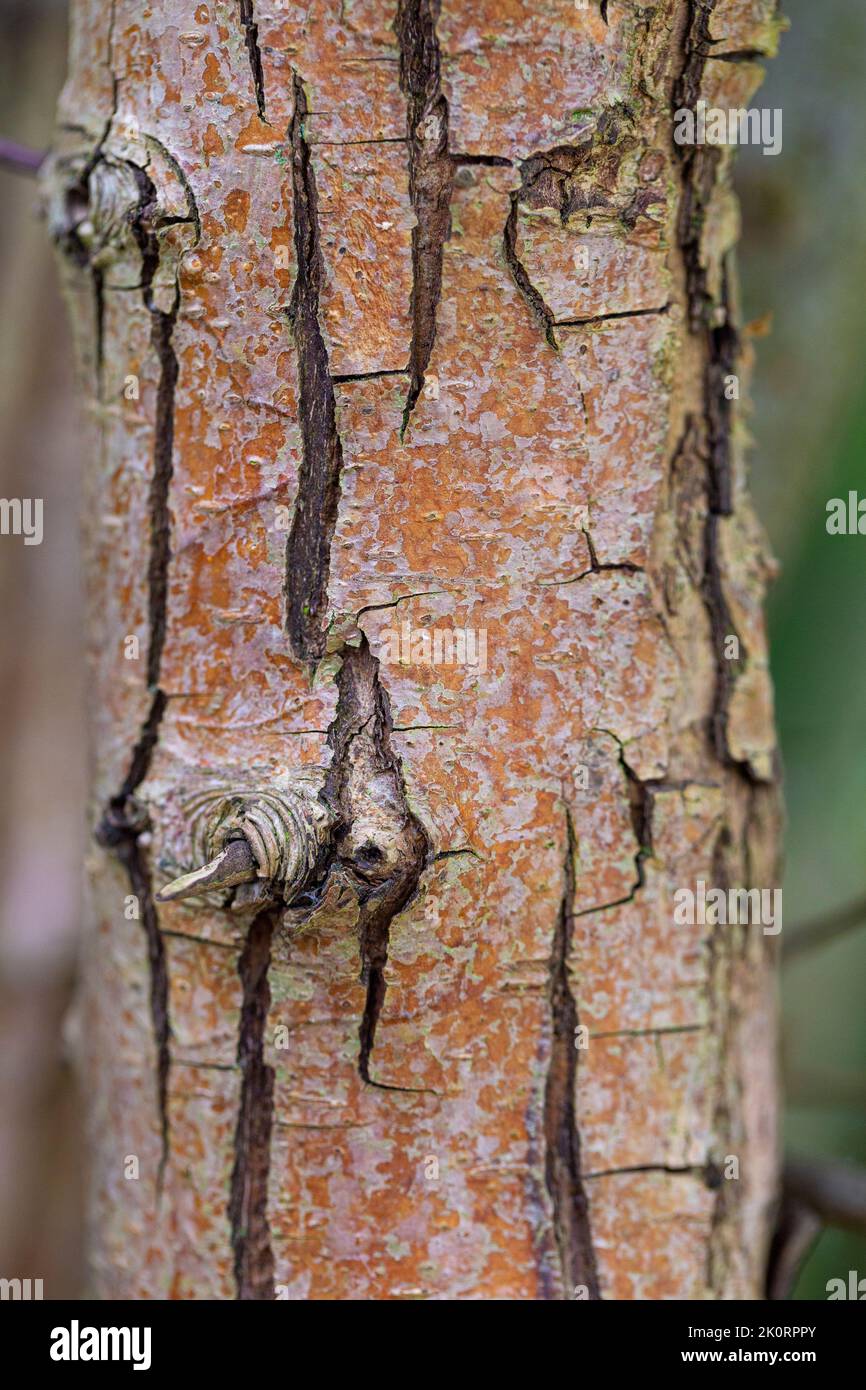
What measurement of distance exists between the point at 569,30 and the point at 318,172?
0.12 metres

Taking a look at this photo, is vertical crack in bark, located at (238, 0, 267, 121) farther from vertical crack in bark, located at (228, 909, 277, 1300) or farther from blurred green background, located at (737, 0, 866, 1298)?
blurred green background, located at (737, 0, 866, 1298)

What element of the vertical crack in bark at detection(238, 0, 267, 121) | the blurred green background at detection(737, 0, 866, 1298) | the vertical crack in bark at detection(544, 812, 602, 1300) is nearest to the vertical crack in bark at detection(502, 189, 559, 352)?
the vertical crack in bark at detection(238, 0, 267, 121)

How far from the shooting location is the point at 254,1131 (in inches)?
20.2

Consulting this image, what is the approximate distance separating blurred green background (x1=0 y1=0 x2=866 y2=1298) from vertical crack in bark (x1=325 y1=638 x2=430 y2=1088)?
0.60 metres

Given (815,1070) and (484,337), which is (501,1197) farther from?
(815,1070)

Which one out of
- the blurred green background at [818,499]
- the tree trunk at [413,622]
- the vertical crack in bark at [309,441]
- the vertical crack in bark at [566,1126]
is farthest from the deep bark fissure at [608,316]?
the blurred green background at [818,499]

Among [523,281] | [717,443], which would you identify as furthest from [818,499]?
[523,281]

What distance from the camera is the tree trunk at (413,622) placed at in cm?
46

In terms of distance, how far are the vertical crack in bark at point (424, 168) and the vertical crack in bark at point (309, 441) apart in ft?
0.12

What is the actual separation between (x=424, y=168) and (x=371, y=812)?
0.27m

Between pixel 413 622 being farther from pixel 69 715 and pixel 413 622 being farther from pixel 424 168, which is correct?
pixel 69 715
